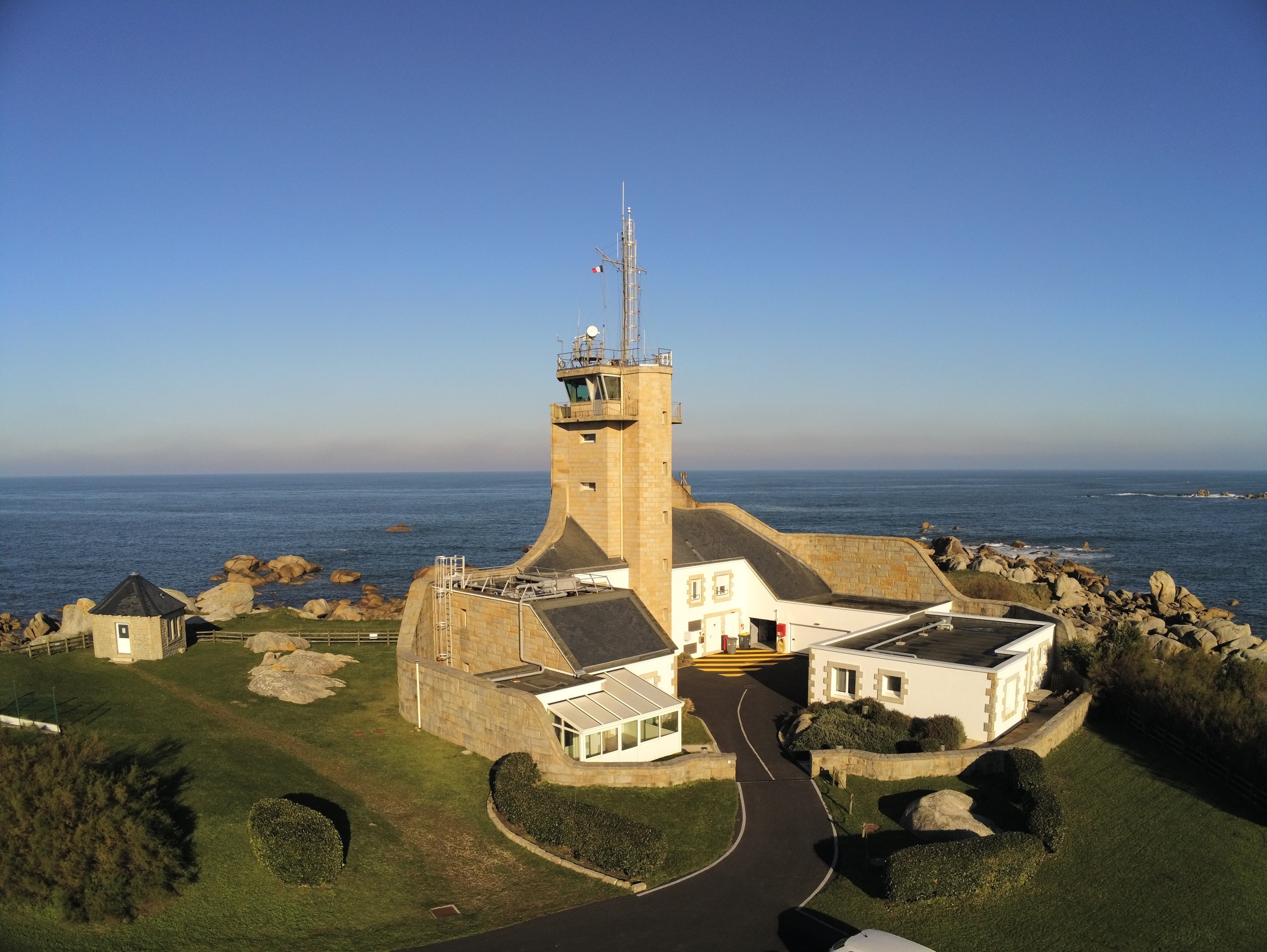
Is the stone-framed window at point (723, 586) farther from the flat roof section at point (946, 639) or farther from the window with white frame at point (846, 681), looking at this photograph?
the window with white frame at point (846, 681)

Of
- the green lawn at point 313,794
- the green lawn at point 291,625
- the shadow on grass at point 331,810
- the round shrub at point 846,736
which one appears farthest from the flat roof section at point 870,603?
the shadow on grass at point 331,810

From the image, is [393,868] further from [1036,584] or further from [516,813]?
[1036,584]

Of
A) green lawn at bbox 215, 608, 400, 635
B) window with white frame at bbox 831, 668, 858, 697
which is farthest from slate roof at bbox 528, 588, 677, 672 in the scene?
green lawn at bbox 215, 608, 400, 635

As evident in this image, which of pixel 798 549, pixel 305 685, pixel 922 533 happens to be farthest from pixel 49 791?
pixel 922 533

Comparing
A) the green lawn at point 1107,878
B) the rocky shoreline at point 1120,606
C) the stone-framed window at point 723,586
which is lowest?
the rocky shoreline at point 1120,606

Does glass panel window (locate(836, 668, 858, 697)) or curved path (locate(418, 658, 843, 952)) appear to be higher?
glass panel window (locate(836, 668, 858, 697))

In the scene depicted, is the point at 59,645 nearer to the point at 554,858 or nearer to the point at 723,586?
the point at 554,858

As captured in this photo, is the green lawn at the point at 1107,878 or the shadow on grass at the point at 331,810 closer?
the green lawn at the point at 1107,878

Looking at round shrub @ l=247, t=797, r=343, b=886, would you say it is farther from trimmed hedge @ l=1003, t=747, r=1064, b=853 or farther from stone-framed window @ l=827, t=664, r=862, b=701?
stone-framed window @ l=827, t=664, r=862, b=701
